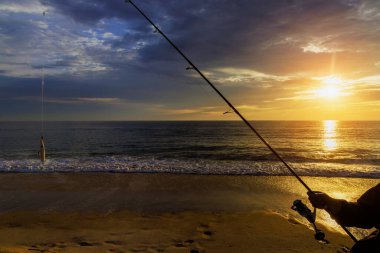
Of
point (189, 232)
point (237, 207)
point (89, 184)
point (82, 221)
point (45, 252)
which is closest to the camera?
point (45, 252)

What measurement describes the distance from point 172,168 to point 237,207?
9379 millimetres

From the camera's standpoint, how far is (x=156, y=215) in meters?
9.65

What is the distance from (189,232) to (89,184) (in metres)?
7.97

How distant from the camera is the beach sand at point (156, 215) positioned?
7.05 meters

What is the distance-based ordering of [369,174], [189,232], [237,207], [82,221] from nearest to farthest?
[189,232]
[82,221]
[237,207]
[369,174]

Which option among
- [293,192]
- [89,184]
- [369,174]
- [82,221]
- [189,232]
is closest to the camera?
[189,232]

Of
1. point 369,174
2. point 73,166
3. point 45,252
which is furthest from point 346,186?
point 73,166

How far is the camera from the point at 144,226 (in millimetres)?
8367

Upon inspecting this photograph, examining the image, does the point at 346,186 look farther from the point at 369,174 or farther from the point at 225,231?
the point at 225,231

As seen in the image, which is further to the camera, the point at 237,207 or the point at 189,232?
the point at 237,207

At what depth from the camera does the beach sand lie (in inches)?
278

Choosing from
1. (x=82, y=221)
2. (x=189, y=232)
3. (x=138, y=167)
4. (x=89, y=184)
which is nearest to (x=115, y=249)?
(x=189, y=232)

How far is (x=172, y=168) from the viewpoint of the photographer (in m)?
19.7

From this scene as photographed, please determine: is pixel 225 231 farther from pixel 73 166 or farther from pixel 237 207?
pixel 73 166
